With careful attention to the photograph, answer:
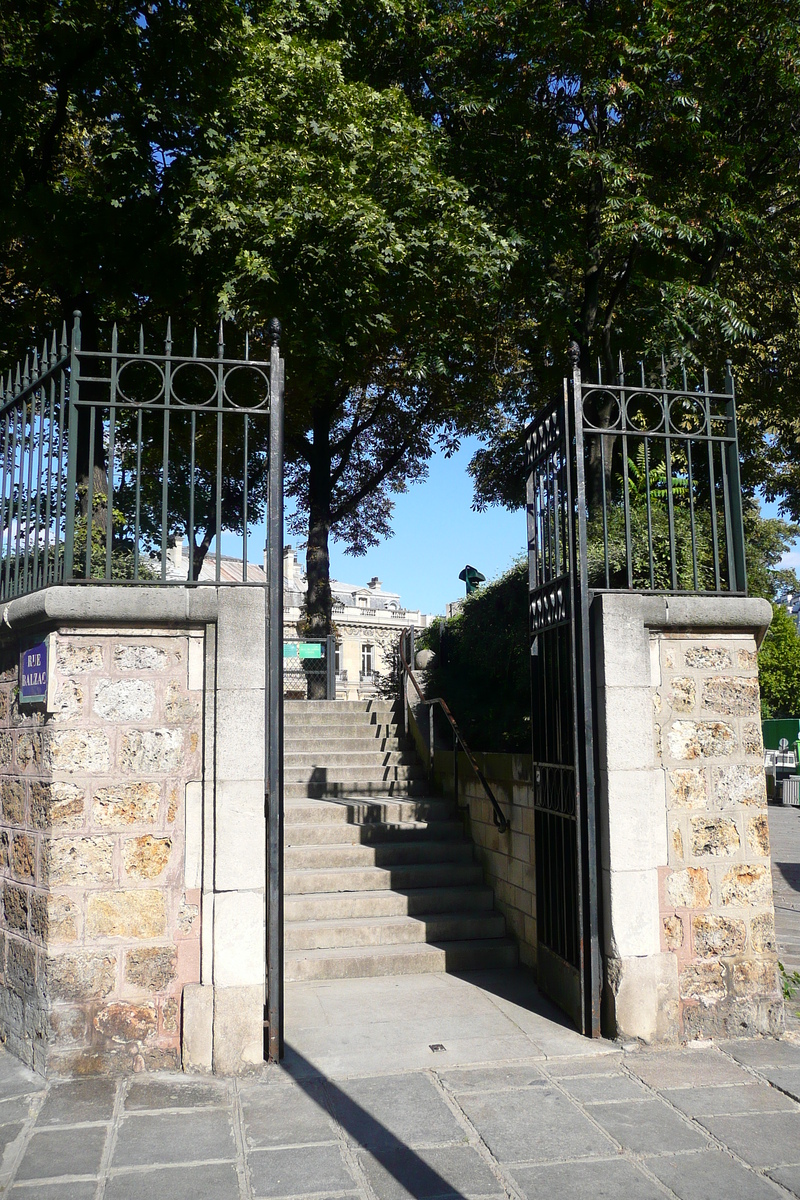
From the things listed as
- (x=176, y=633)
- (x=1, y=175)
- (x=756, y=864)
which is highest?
(x=1, y=175)

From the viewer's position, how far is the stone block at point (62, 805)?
4676mm

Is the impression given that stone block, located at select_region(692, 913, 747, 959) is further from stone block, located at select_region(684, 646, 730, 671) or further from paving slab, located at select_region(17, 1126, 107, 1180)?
paving slab, located at select_region(17, 1126, 107, 1180)

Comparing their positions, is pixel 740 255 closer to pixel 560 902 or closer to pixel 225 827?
pixel 560 902

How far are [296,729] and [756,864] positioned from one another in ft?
23.4

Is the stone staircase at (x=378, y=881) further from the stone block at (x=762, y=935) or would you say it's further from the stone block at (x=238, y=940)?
the stone block at (x=762, y=935)

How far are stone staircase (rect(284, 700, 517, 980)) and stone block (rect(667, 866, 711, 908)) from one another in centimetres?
201

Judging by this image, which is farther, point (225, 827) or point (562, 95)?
point (562, 95)

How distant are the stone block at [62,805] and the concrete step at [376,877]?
120 inches

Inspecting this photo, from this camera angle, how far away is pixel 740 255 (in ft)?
44.5

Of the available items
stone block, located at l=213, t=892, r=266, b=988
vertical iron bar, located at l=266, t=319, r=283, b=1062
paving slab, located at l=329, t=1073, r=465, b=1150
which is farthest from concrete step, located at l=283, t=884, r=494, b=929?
paving slab, located at l=329, t=1073, r=465, b=1150

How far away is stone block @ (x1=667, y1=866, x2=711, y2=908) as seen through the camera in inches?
205

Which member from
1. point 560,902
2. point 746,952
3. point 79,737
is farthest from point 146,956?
point 746,952

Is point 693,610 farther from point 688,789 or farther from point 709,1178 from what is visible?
point 709,1178

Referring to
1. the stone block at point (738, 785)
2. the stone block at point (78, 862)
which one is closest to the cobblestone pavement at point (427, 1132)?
the stone block at point (78, 862)
